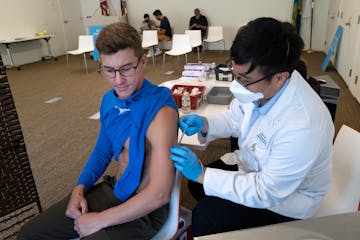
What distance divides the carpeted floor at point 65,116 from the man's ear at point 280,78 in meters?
1.25

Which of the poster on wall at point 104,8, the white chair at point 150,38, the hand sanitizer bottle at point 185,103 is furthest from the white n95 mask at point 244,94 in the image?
the poster on wall at point 104,8

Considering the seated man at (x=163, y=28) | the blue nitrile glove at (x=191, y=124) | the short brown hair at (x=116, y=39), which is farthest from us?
the seated man at (x=163, y=28)

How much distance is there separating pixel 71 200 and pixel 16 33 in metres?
6.92

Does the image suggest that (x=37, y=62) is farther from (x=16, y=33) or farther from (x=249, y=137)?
(x=249, y=137)

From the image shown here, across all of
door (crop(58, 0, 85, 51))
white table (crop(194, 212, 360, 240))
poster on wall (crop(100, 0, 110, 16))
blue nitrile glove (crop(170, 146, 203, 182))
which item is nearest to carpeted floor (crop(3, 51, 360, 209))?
blue nitrile glove (crop(170, 146, 203, 182))

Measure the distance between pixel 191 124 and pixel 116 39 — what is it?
54cm

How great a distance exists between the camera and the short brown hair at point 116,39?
1073 millimetres

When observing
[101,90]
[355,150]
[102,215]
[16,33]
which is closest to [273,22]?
[355,150]

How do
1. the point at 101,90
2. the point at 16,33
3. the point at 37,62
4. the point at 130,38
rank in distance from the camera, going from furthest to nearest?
the point at 37,62, the point at 16,33, the point at 101,90, the point at 130,38

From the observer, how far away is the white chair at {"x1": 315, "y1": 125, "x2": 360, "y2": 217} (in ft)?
3.98

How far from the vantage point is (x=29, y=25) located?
7.15 metres

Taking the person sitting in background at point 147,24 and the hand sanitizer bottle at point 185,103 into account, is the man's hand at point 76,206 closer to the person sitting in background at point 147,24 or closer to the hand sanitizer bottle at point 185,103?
the hand sanitizer bottle at point 185,103

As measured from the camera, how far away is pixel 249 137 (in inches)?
48.4

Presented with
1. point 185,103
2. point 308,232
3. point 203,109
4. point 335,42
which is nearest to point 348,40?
point 335,42
